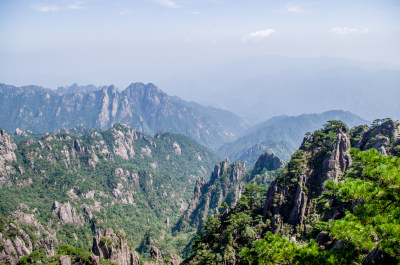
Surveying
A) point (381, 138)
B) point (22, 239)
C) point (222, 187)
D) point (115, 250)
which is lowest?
point (222, 187)

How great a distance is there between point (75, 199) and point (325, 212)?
423ft

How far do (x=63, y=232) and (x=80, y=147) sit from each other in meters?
86.7

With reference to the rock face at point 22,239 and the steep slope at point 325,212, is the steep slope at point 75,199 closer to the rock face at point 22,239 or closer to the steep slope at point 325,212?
the rock face at point 22,239

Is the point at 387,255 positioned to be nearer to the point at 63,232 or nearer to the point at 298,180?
the point at 298,180

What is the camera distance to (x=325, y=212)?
41.8 metres

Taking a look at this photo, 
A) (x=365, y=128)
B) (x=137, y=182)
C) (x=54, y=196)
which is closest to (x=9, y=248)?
(x=54, y=196)

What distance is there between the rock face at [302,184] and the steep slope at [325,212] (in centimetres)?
16

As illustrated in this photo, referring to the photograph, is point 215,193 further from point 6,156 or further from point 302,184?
point 6,156

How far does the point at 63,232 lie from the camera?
111250 millimetres

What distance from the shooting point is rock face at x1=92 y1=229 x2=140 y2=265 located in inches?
2655

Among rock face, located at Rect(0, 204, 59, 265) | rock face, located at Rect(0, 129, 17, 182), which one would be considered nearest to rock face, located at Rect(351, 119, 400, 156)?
rock face, located at Rect(0, 204, 59, 265)

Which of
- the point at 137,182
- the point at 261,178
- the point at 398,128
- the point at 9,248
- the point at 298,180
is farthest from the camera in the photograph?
the point at 137,182

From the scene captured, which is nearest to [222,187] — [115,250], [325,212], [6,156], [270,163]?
[270,163]

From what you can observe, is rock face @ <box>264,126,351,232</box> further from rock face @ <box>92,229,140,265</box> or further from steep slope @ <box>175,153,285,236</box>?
steep slope @ <box>175,153,285,236</box>
